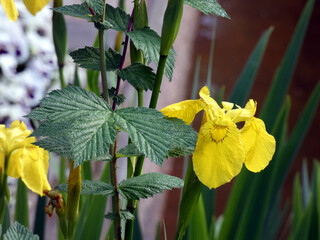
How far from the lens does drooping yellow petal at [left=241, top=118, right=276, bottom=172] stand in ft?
1.14

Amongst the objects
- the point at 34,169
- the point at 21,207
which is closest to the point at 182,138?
the point at 34,169

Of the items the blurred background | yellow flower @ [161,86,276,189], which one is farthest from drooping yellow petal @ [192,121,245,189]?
the blurred background

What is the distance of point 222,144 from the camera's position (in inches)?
12.8

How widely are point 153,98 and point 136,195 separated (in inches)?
2.5

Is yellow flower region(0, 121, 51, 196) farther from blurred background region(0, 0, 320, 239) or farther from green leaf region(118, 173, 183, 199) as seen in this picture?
blurred background region(0, 0, 320, 239)

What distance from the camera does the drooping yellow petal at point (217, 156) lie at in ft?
1.04

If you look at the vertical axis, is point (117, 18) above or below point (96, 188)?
above

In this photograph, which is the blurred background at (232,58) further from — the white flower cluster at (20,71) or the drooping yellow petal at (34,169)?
the drooping yellow petal at (34,169)

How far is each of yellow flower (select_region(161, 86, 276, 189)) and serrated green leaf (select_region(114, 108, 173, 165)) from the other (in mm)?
43

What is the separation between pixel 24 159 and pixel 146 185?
0.16 m

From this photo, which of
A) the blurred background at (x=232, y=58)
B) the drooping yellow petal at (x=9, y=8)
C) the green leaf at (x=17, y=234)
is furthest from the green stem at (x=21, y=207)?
the blurred background at (x=232, y=58)

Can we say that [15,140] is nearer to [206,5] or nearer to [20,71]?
[206,5]

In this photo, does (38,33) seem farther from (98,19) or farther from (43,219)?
(98,19)

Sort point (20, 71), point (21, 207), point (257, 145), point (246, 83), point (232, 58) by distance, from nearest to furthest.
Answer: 1. point (257, 145)
2. point (21, 207)
3. point (246, 83)
4. point (20, 71)
5. point (232, 58)
